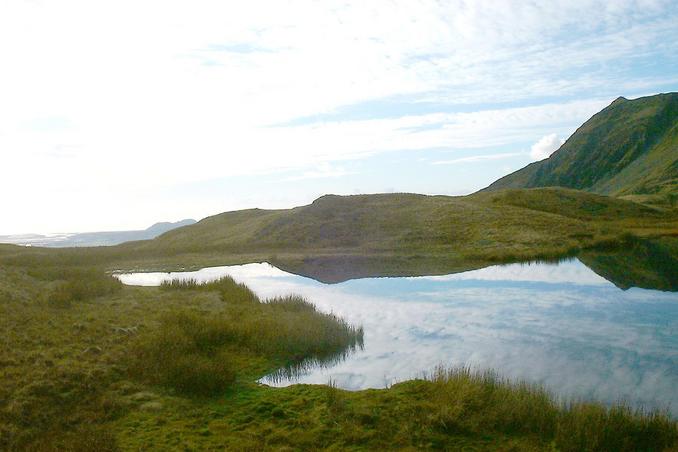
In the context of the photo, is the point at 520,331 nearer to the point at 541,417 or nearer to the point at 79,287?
the point at 541,417

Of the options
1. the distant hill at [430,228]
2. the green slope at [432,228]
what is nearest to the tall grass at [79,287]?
the green slope at [432,228]

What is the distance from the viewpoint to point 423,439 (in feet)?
35.0

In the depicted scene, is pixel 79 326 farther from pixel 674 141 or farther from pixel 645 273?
pixel 674 141

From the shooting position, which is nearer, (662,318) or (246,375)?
(246,375)

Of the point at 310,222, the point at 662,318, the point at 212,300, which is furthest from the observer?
the point at 310,222

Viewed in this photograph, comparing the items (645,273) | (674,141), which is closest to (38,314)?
(645,273)

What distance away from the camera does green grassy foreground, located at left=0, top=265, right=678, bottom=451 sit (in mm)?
10492

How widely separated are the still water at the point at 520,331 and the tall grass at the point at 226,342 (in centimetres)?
129

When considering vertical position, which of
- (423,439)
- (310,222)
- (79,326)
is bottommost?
(423,439)

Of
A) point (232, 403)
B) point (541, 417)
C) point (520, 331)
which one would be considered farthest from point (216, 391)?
point (520, 331)

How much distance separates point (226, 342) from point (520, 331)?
→ 33.8 feet

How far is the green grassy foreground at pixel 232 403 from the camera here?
34.4ft

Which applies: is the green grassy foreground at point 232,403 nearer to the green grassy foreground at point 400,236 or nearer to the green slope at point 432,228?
the green grassy foreground at point 400,236

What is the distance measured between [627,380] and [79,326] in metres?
16.5
